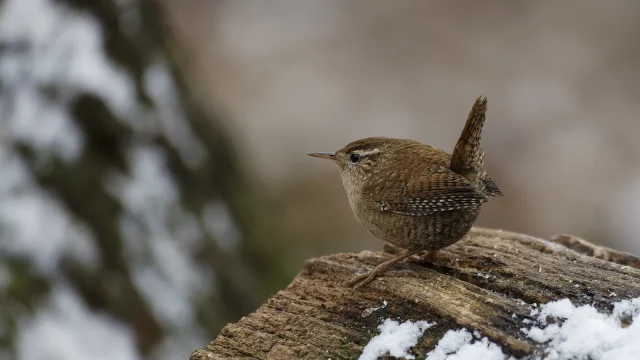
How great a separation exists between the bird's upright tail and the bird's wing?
72 millimetres

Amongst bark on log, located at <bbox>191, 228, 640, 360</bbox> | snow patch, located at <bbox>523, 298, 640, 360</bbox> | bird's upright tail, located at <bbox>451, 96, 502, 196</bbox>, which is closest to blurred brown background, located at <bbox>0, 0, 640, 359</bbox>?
bark on log, located at <bbox>191, 228, 640, 360</bbox>

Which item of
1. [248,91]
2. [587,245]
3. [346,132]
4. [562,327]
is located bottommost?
[562,327]

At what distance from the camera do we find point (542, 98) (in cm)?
1020

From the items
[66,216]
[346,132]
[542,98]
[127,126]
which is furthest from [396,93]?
[66,216]

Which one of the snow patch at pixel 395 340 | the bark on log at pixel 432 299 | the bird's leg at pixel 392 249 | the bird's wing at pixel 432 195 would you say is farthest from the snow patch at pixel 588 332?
the bird's leg at pixel 392 249

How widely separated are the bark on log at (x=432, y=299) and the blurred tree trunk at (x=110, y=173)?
2132 mm

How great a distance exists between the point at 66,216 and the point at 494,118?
693cm

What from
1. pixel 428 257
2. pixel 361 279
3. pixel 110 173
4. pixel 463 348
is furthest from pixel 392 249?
pixel 110 173

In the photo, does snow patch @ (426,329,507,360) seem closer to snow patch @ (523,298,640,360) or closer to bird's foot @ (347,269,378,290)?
snow patch @ (523,298,640,360)

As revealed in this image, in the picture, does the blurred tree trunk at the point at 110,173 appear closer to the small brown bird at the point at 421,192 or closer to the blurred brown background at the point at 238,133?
the blurred brown background at the point at 238,133

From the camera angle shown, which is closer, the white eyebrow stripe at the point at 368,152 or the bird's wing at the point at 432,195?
the bird's wing at the point at 432,195

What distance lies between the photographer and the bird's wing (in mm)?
3047

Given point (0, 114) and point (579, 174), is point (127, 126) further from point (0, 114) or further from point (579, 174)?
point (579, 174)

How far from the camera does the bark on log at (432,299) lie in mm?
2561
